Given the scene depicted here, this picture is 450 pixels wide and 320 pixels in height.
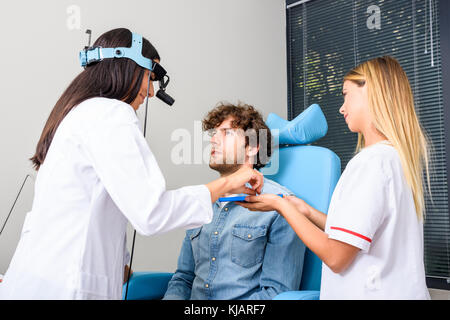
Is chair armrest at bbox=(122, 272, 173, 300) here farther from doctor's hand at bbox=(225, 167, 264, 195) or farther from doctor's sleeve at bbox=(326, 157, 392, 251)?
doctor's sleeve at bbox=(326, 157, 392, 251)

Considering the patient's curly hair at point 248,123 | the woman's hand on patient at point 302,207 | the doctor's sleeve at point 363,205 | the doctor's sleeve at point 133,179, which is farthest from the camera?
the patient's curly hair at point 248,123

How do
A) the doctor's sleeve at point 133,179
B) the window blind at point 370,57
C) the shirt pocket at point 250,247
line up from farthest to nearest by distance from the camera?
the window blind at point 370,57 → the shirt pocket at point 250,247 → the doctor's sleeve at point 133,179

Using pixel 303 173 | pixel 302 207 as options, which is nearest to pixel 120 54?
pixel 302 207

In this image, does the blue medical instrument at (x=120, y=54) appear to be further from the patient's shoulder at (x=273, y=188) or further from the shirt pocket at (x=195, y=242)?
the shirt pocket at (x=195, y=242)

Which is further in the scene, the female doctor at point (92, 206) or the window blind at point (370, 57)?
the window blind at point (370, 57)

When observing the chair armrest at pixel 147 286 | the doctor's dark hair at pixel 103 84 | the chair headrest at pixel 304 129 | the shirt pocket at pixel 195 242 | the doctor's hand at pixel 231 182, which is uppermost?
the doctor's dark hair at pixel 103 84

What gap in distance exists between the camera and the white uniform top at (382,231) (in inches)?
39.3

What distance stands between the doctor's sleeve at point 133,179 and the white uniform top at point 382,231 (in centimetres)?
40

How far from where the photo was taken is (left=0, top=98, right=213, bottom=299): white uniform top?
88 centimetres

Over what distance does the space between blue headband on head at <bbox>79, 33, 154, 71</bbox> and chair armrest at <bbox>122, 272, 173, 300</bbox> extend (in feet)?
2.71

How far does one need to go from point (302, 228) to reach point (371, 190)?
0.64 feet

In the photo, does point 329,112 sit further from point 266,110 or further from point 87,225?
point 87,225

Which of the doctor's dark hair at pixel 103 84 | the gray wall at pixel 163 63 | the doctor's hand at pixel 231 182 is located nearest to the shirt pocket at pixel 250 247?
the doctor's hand at pixel 231 182
